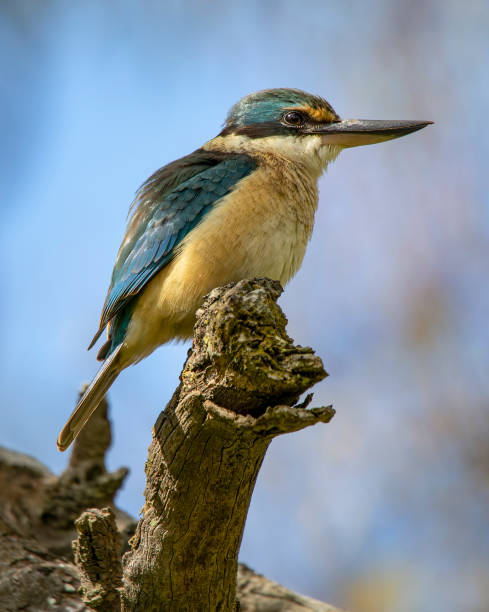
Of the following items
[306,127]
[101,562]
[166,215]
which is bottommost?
[101,562]

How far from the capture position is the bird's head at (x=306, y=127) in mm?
4250

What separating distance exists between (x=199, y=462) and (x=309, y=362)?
0.55 m

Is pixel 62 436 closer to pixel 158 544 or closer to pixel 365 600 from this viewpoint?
pixel 158 544

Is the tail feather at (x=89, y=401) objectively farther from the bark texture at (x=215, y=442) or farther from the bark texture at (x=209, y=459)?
the bark texture at (x=215, y=442)

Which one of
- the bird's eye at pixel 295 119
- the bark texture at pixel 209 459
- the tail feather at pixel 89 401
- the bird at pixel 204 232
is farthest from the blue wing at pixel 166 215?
the bark texture at pixel 209 459

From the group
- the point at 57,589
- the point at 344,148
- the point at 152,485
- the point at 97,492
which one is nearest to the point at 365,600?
the point at 97,492

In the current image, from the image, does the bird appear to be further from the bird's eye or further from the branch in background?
the branch in background

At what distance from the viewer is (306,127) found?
169 inches

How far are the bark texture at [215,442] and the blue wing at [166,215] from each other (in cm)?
124

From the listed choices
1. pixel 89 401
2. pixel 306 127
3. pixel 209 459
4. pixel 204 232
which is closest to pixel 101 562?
pixel 209 459

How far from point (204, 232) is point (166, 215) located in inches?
12.9

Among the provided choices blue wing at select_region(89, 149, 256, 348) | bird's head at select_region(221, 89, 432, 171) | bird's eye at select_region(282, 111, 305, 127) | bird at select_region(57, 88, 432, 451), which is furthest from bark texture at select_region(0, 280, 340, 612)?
bird's eye at select_region(282, 111, 305, 127)

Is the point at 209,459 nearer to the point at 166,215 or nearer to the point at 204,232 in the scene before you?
the point at 204,232

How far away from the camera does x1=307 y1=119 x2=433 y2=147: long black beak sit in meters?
4.27
